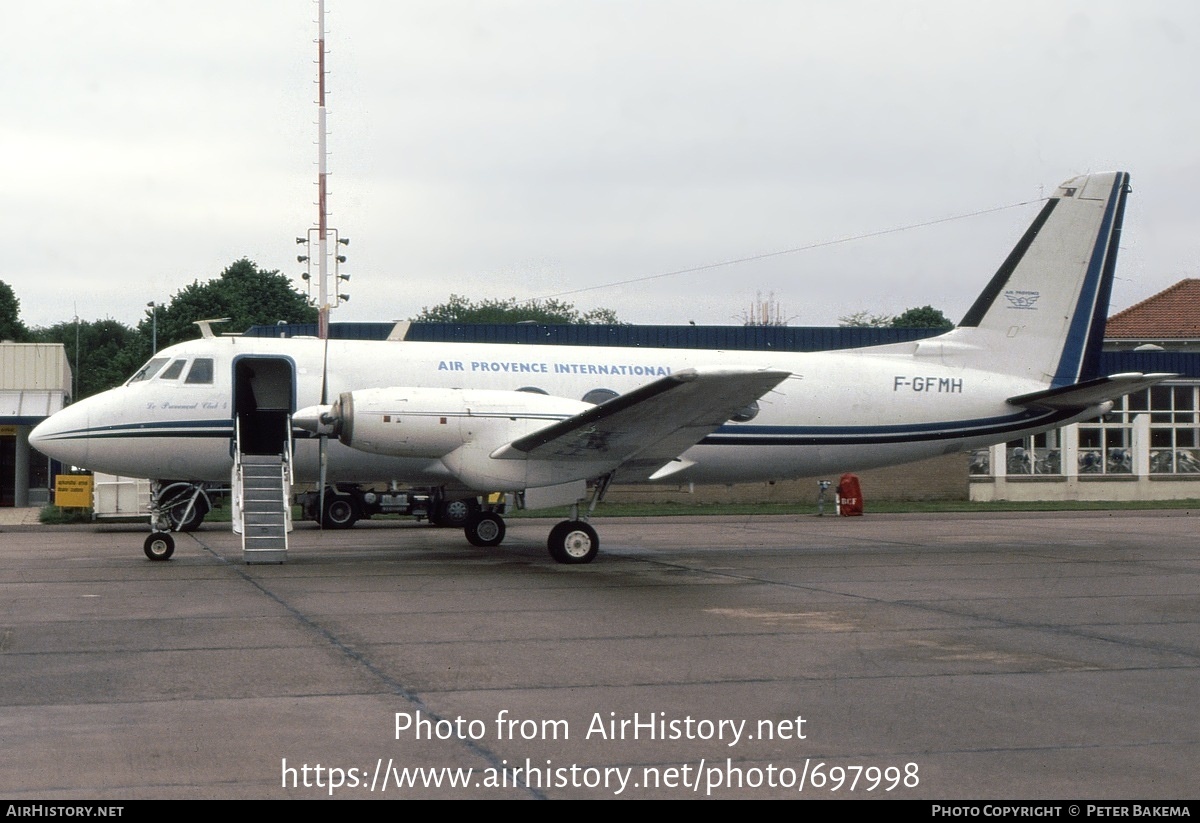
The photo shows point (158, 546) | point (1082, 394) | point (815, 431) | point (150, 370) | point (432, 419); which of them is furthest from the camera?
point (1082, 394)

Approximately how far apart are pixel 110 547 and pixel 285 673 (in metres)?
13.3

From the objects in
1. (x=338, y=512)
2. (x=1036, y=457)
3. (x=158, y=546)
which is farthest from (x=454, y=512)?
(x=1036, y=457)

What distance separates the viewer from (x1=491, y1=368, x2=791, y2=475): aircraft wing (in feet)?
44.3

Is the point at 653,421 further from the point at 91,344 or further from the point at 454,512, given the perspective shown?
the point at 91,344

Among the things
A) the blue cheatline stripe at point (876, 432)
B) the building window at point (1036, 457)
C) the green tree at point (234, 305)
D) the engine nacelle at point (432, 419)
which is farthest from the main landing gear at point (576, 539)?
the green tree at point (234, 305)

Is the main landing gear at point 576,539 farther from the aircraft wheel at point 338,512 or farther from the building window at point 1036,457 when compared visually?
the building window at point 1036,457

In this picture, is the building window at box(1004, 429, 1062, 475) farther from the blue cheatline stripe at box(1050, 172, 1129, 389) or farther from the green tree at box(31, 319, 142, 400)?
the green tree at box(31, 319, 142, 400)

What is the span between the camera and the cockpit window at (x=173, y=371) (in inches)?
690

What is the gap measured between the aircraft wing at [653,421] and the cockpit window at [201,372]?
4922 mm

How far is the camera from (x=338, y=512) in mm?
25984

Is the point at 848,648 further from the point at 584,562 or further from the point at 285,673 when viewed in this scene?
the point at 584,562

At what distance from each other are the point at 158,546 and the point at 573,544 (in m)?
6.06

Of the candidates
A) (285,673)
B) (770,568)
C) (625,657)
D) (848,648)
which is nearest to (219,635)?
(285,673)

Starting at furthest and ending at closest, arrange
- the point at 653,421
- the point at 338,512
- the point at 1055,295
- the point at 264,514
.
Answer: the point at 338,512 < the point at 1055,295 < the point at 264,514 < the point at 653,421
